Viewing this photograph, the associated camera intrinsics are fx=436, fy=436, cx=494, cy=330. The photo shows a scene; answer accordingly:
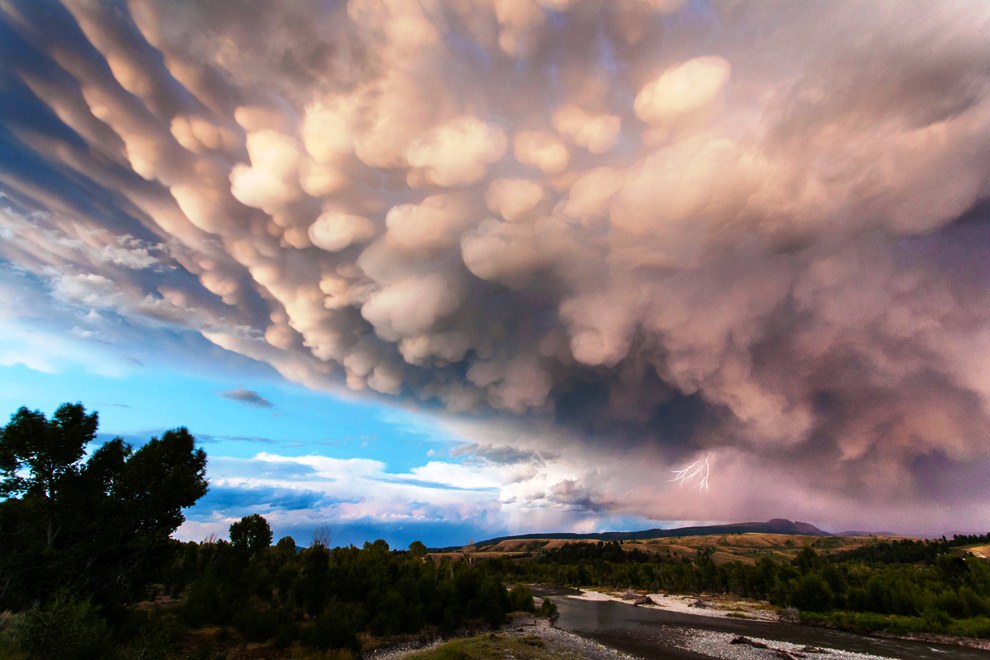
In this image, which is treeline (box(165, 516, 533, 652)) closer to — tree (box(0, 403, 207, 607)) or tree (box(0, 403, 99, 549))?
tree (box(0, 403, 207, 607))

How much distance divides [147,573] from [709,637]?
2205 inches

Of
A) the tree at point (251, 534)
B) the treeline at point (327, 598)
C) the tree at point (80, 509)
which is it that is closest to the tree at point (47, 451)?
the tree at point (80, 509)

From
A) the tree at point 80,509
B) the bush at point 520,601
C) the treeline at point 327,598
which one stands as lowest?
the bush at point 520,601

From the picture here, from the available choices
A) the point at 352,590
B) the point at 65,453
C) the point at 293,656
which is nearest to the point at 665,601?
the point at 352,590

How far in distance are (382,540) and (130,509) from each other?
56.5 m

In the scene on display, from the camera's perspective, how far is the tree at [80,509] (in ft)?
107

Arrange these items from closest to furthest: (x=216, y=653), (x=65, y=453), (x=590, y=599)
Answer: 1. (x=216, y=653)
2. (x=65, y=453)
3. (x=590, y=599)

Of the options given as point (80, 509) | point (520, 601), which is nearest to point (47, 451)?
point (80, 509)

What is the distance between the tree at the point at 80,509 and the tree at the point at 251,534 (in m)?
29.3

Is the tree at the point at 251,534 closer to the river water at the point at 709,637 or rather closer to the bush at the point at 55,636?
the river water at the point at 709,637

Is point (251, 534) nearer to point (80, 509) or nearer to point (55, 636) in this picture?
point (80, 509)

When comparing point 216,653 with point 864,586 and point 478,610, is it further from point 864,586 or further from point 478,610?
point 864,586

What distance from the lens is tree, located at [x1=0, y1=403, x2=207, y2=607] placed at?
32500mm

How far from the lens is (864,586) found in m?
63.9
